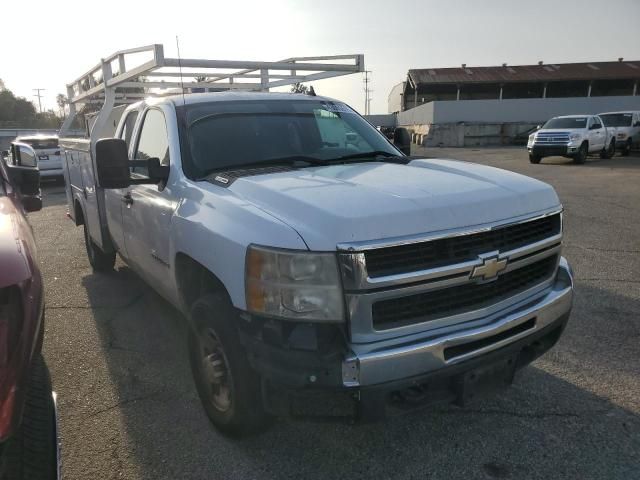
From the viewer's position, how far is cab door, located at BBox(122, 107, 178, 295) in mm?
3373

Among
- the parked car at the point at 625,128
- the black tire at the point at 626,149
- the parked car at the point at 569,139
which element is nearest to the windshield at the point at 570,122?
the parked car at the point at 569,139

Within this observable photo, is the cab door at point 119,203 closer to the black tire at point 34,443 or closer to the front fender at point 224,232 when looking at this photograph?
the front fender at point 224,232

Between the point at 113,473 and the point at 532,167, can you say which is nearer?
the point at 113,473

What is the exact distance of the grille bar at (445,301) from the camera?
2.28 metres

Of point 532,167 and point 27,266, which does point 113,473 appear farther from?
point 532,167

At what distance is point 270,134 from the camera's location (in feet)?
12.0

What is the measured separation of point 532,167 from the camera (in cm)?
1850

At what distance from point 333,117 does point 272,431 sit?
243 cm

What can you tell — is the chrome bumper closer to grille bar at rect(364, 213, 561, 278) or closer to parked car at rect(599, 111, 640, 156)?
grille bar at rect(364, 213, 561, 278)

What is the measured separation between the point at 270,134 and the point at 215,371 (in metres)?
1.73

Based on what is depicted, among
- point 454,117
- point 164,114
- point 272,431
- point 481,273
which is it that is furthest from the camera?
point 454,117

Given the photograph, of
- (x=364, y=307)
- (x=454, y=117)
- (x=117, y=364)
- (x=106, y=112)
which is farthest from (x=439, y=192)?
(x=454, y=117)

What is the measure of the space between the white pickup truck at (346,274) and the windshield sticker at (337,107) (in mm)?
921

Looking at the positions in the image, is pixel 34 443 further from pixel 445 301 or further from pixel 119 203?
pixel 119 203
